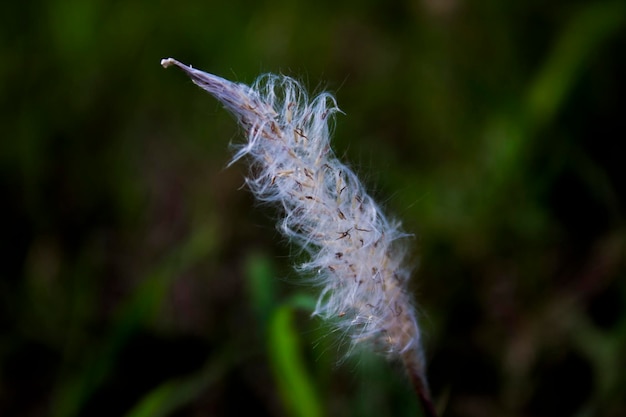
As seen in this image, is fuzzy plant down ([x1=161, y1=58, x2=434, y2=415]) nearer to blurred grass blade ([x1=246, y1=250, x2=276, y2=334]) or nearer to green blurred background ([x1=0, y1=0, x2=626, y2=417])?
green blurred background ([x1=0, y1=0, x2=626, y2=417])

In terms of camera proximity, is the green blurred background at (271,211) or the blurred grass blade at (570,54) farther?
the blurred grass blade at (570,54)

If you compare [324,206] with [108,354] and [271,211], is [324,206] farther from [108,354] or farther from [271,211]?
[271,211]

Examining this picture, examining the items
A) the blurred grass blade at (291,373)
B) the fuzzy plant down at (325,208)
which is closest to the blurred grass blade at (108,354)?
the blurred grass blade at (291,373)

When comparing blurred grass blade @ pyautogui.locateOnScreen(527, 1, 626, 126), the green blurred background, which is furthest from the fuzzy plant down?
blurred grass blade @ pyautogui.locateOnScreen(527, 1, 626, 126)

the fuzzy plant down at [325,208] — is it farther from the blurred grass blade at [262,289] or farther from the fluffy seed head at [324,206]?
the blurred grass blade at [262,289]

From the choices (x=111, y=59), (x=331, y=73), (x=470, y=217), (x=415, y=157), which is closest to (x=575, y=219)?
(x=470, y=217)

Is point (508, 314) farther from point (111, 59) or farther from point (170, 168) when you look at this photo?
point (111, 59)
